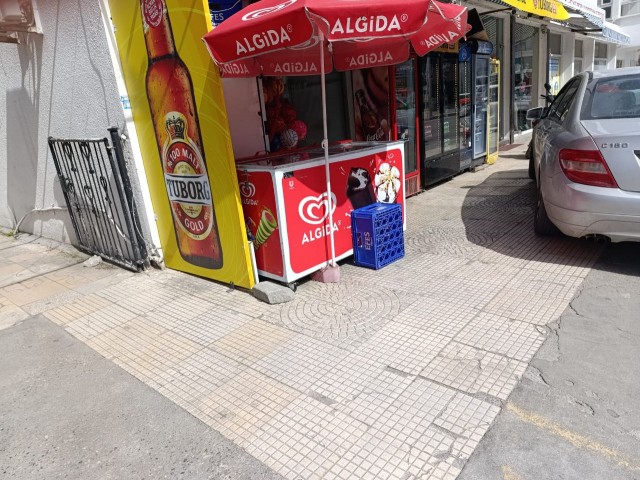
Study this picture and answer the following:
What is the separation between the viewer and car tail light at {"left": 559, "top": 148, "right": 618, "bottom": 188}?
3928 millimetres

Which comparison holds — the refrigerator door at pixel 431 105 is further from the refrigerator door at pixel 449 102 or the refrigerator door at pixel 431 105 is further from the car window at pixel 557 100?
the car window at pixel 557 100

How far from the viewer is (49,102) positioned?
19.3 feet

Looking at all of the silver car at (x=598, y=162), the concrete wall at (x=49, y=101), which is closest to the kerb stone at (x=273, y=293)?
the concrete wall at (x=49, y=101)

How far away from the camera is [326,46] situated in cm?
539

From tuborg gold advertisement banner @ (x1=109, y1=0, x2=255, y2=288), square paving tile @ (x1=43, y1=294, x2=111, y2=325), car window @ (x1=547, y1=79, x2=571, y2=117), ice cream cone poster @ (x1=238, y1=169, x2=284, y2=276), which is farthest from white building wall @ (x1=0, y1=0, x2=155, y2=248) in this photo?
car window @ (x1=547, y1=79, x2=571, y2=117)

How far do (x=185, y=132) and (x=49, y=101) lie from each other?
8.95 ft

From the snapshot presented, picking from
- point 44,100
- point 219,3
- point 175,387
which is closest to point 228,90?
point 219,3

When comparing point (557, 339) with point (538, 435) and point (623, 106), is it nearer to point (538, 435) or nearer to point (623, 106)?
point (538, 435)

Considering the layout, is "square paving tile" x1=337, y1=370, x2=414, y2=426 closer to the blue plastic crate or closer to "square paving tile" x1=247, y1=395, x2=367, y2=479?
"square paving tile" x1=247, y1=395, x2=367, y2=479

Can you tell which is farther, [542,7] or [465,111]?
[542,7]

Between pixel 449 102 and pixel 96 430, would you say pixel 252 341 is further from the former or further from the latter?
pixel 449 102

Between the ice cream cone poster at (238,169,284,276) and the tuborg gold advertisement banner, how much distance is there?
167 mm

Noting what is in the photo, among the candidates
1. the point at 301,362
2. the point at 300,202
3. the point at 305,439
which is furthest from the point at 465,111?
the point at 305,439

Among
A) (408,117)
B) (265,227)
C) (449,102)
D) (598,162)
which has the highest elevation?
(449,102)
